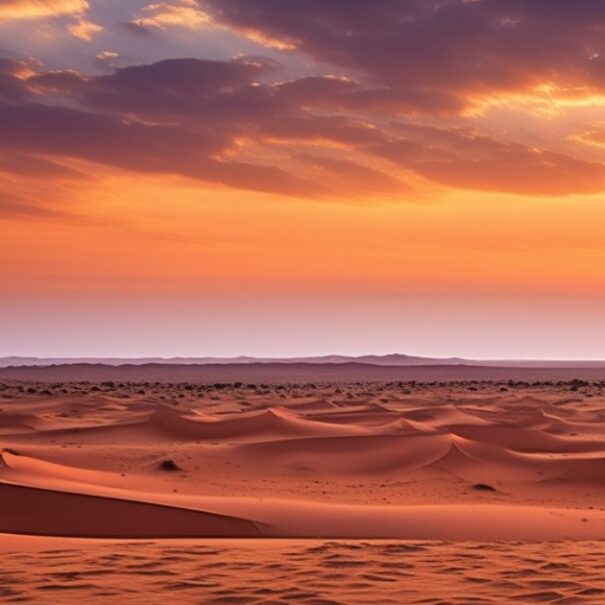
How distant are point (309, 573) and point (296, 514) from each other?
3129 mm

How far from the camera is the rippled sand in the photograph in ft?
20.6

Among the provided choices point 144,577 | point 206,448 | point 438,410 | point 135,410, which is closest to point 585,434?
point 438,410

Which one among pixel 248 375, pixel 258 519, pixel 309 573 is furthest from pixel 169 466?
pixel 248 375

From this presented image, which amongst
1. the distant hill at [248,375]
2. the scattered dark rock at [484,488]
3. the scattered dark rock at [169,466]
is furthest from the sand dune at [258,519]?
the distant hill at [248,375]

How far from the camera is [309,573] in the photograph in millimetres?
7023

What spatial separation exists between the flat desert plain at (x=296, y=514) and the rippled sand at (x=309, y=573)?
2 cm

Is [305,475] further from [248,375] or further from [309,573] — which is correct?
[248,375]

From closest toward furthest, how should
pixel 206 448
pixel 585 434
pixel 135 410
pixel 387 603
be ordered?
pixel 387 603 < pixel 206 448 < pixel 585 434 < pixel 135 410

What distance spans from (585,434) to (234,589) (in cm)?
1665

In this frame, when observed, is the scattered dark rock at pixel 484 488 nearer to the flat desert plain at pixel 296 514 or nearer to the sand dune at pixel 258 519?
the flat desert plain at pixel 296 514

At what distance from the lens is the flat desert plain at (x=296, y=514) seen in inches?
262

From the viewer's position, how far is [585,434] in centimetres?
2169

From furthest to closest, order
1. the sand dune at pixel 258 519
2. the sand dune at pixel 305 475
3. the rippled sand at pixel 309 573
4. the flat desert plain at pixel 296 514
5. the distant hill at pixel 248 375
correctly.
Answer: the distant hill at pixel 248 375, the sand dune at pixel 305 475, the sand dune at pixel 258 519, the flat desert plain at pixel 296 514, the rippled sand at pixel 309 573

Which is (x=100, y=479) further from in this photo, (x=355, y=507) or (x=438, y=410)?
(x=438, y=410)
